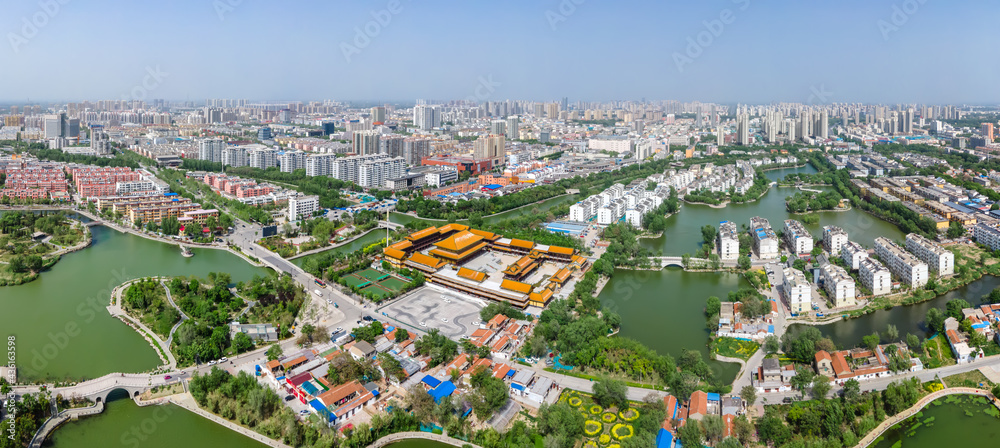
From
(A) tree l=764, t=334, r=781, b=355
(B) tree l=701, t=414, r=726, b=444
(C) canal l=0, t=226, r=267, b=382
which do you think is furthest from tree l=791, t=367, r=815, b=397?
(C) canal l=0, t=226, r=267, b=382

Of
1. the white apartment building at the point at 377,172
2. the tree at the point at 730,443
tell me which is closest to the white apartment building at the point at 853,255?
the tree at the point at 730,443

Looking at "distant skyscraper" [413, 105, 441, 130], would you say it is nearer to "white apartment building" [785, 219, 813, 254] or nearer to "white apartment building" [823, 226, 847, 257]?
"white apartment building" [785, 219, 813, 254]

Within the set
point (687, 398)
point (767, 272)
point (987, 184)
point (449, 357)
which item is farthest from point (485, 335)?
point (987, 184)

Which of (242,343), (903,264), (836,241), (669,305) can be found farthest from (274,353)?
(836,241)

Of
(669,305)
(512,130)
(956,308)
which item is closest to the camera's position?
(956,308)

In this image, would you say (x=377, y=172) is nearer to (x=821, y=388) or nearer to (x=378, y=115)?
(x=821, y=388)

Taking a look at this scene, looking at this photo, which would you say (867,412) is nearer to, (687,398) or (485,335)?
(687,398)
